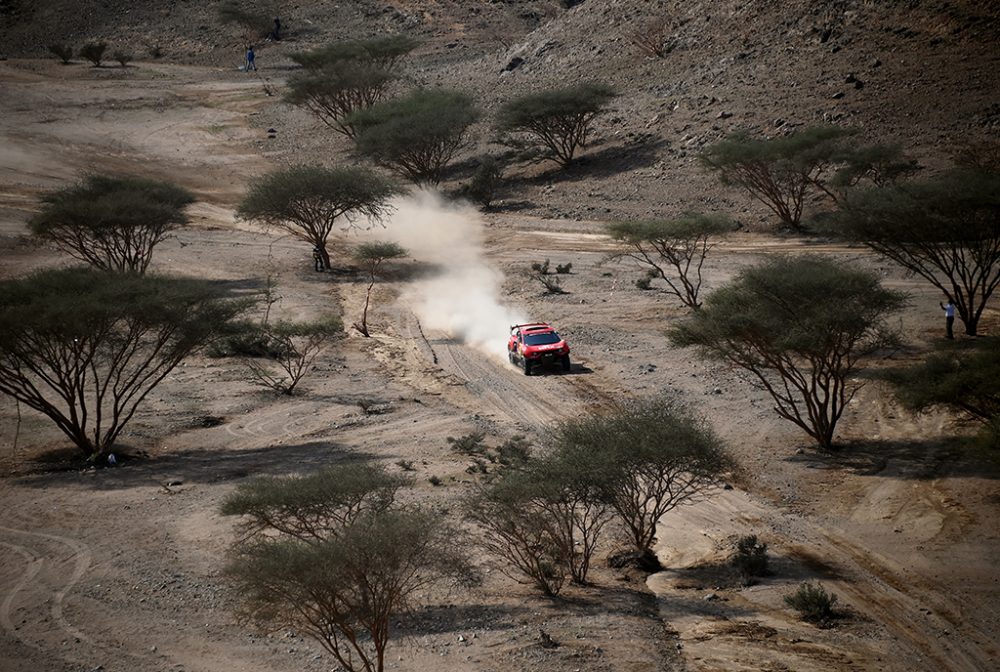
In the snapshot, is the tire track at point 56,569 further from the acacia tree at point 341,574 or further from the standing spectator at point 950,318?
the standing spectator at point 950,318

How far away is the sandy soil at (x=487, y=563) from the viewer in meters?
17.4

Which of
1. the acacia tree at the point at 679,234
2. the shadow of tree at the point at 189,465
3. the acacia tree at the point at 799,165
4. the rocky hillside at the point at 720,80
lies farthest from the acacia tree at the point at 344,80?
the shadow of tree at the point at 189,465

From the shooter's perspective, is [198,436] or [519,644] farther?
[198,436]

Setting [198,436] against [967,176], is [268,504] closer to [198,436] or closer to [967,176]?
[198,436]

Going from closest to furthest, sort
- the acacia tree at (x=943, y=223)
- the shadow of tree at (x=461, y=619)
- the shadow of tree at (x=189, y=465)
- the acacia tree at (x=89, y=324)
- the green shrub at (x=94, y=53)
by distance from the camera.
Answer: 1. the shadow of tree at (x=461, y=619)
2. the shadow of tree at (x=189, y=465)
3. the acacia tree at (x=89, y=324)
4. the acacia tree at (x=943, y=223)
5. the green shrub at (x=94, y=53)

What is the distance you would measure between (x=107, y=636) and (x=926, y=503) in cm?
1715

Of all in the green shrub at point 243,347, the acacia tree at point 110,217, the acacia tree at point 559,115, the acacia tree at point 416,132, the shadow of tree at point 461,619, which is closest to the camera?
the shadow of tree at point 461,619

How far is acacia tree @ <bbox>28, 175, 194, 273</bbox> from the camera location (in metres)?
44.0

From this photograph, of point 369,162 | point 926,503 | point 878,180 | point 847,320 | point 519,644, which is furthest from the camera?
point 369,162

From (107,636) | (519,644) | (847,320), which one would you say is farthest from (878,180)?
(107,636)

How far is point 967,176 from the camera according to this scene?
35.7m

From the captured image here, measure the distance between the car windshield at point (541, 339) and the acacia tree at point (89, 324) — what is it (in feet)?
30.9

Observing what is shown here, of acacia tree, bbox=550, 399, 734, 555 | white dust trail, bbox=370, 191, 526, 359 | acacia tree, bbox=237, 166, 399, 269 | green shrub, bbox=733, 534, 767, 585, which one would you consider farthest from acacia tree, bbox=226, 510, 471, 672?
acacia tree, bbox=237, 166, 399, 269

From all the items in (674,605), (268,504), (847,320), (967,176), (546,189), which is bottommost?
(674,605)
